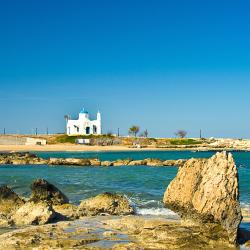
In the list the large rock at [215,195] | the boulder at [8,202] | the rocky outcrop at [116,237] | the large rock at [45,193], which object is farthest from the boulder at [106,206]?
the large rock at [215,195]

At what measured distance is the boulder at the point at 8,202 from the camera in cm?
2155

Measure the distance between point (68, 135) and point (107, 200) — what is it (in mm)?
164160

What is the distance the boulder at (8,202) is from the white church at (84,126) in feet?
537

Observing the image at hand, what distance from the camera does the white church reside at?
613 ft

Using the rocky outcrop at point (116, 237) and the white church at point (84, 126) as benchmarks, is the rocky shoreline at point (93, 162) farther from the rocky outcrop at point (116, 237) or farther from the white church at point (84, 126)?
the white church at point (84, 126)

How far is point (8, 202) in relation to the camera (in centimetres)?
2209

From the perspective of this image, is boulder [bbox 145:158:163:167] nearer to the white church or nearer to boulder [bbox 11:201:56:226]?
boulder [bbox 11:201:56:226]

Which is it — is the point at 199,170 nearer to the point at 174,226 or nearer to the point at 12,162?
the point at 174,226

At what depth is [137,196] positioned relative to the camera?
30016 mm

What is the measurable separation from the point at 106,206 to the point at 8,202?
4.29 meters

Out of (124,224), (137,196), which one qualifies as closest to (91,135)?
(137,196)

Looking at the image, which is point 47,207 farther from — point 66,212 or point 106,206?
Result: point 106,206

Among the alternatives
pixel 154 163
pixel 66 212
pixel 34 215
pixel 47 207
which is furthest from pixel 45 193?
pixel 154 163

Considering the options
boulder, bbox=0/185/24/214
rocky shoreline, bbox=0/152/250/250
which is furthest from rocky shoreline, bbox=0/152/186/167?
rocky shoreline, bbox=0/152/250/250
